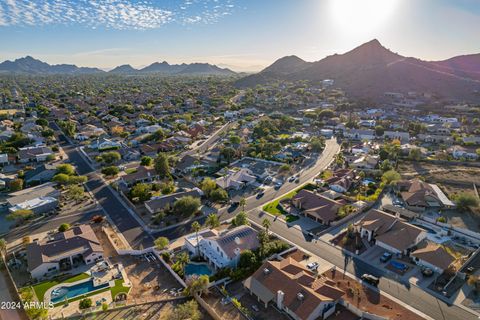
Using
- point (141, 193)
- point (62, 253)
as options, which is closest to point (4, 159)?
point (141, 193)

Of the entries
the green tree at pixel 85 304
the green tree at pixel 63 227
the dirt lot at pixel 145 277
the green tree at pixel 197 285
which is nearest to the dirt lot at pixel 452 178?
the green tree at pixel 197 285

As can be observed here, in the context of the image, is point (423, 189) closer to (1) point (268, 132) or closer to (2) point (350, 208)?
(2) point (350, 208)

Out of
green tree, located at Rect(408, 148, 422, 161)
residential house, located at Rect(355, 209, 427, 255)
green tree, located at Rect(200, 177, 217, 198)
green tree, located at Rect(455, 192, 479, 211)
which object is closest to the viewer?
residential house, located at Rect(355, 209, 427, 255)

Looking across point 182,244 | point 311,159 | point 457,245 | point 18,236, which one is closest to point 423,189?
point 457,245

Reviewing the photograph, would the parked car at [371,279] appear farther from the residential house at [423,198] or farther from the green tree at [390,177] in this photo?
the green tree at [390,177]

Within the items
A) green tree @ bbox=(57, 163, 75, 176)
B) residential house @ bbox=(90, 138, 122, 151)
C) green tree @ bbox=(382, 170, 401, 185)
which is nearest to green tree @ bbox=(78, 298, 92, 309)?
green tree @ bbox=(57, 163, 75, 176)

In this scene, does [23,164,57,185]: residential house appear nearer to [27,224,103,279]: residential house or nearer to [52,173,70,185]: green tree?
[52,173,70,185]: green tree
